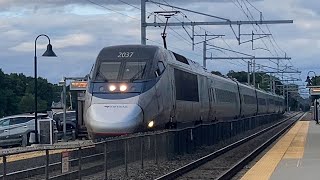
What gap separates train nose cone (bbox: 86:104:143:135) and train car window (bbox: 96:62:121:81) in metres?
1.59

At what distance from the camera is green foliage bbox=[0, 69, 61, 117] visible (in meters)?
71.5

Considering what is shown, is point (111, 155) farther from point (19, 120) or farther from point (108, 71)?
point (19, 120)

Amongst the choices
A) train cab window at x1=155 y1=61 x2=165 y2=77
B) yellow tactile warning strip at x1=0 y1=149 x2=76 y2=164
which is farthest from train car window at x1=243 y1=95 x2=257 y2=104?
yellow tactile warning strip at x1=0 y1=149 x2=76 y2=164

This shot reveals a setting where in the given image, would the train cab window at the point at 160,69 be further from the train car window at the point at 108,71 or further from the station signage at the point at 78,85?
the station signage at the point at 78,85

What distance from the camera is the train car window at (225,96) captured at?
140 ft

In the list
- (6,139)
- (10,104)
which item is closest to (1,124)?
(6,139)

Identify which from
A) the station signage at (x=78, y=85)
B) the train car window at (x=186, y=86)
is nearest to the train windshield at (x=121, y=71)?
the train car window at (x=186, y=86)

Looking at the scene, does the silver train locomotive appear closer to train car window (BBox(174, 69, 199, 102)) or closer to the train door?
train car window (BBox(174, 69, 199, 102))

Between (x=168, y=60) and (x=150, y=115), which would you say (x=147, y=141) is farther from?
(x=168, y=60)

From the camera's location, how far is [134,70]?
2558cm

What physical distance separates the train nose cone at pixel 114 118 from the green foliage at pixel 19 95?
42.9 metres

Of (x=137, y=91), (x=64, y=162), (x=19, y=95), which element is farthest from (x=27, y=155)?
(x=19, y=95)

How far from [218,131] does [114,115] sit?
1542 cm

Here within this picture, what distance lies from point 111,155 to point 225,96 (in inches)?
1108
